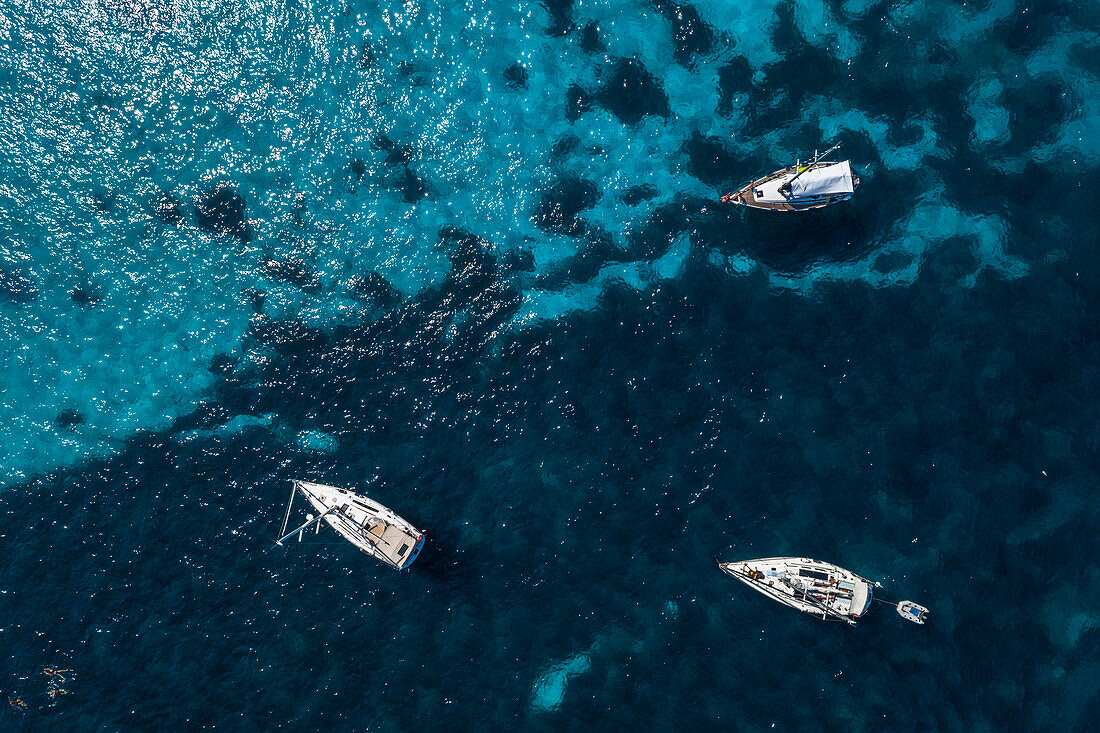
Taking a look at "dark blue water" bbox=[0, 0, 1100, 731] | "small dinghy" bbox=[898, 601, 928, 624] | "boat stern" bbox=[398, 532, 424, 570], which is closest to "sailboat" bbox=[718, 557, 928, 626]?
"small dinghy" bbox=[898, 601, 928, 624]

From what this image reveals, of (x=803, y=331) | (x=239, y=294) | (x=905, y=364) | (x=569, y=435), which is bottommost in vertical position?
(x=905, y=364)

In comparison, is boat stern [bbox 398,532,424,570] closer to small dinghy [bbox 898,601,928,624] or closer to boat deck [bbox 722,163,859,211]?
boat deck [bbox 722,163,859,211]

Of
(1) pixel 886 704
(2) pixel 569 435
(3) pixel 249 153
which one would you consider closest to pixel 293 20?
(3) pixel 249 153

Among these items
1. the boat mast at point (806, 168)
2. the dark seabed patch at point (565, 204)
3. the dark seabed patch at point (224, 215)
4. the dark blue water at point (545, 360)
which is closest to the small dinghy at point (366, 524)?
the dark blue water at point (545, 360)

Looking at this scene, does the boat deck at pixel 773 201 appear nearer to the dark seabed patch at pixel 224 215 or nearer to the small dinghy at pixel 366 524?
the small dinghy at pixel 366 524

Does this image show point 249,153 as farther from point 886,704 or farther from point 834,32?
point 886,704

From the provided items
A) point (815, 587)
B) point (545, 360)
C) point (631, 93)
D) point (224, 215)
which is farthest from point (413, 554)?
point (631, 93)

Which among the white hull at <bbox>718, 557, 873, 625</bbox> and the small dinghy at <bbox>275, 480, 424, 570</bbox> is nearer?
the white hull at <bbox>718, 557, 873, 625</bbox>
